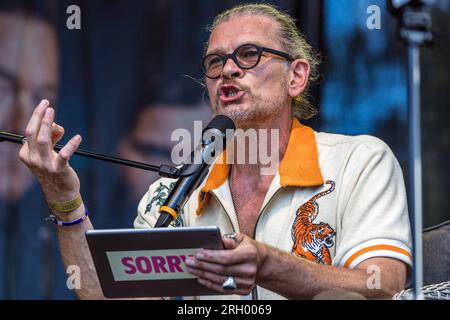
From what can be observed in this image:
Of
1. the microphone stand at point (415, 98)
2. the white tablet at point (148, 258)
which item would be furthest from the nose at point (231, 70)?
the microphone stand at point (415, 98)

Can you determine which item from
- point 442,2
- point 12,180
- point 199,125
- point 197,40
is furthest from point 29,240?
point 442,2

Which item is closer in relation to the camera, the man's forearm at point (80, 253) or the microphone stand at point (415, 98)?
the microphone stand at point (415, 98)

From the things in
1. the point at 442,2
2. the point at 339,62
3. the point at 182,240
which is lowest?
the point at 182,240

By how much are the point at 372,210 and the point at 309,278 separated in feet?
1.30

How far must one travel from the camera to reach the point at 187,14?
3.41 meters

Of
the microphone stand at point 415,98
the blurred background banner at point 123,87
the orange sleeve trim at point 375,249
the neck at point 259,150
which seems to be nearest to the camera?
the microphone stand at point 415,98

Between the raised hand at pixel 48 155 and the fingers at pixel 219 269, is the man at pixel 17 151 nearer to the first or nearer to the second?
the raised hand at pixel 48 155

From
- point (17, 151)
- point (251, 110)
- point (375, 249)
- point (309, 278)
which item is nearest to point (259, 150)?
point (251, 110)

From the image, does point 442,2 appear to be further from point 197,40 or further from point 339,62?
point 197,40

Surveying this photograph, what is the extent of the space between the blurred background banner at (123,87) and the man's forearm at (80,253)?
760 millimetres

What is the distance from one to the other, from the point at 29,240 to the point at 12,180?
263 millimetres

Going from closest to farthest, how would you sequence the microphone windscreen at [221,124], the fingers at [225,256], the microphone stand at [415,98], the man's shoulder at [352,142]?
the microphone stand at [415,98] < the fingers at [225,256] < the microphone windscreen at [221,124] < the man's shoulder at [352,142]

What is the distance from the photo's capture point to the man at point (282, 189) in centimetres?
224

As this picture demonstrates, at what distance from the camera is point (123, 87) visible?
337 cm
